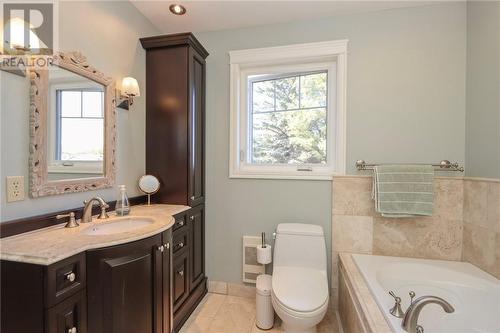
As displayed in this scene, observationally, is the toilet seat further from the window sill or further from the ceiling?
the ceiling

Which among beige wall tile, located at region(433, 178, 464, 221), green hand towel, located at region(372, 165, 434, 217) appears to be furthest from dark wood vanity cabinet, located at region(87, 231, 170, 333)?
beige wall tile, located at region(433, 178, 464, 221)

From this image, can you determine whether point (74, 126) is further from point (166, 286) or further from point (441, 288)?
point (441, 288)

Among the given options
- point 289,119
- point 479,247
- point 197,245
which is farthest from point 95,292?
point 479,247

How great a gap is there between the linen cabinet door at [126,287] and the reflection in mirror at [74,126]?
0.62 m

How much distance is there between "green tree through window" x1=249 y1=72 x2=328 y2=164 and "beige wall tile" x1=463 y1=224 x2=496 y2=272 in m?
1.15

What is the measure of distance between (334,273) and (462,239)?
3.28 feet

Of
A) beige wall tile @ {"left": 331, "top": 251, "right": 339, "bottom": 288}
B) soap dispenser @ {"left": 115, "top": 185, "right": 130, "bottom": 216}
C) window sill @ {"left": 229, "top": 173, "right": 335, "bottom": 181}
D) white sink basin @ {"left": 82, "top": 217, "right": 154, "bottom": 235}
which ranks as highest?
window sill @ {"left": 229, "top": 173, "right": 335, "bottom": 181}

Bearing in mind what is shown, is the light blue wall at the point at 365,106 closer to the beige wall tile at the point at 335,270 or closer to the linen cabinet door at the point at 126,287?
the beige wall tile at the point at 335,270

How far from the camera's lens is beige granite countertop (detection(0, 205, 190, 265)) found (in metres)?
0.91

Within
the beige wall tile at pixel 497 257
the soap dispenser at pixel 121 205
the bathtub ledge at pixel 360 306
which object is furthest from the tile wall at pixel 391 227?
the soap dispenser at pixel 121 205

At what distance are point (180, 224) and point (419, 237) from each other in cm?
189

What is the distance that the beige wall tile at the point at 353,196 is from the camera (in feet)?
6.42

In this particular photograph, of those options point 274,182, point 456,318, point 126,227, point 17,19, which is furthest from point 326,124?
point 17,19

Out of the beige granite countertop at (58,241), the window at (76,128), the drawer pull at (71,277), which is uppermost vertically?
the window at (76,128)
